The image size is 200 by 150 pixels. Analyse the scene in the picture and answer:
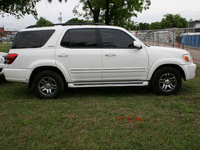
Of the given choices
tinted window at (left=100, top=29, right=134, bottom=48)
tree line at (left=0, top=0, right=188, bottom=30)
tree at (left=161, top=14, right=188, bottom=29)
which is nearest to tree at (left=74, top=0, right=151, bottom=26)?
tree line at (left=0, top=0, right=188, bottom=30)

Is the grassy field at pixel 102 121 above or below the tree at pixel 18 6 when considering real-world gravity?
below

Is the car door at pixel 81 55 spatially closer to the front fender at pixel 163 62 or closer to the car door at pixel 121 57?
the car door at pixel 121 57

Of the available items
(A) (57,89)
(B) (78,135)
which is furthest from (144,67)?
(B) (78,135)

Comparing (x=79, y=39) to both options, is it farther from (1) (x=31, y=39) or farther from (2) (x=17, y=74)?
(2) (x=17, y=74)

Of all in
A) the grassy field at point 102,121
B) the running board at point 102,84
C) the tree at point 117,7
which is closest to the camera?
the grassy field at point 102,121

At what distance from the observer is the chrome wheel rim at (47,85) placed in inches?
199

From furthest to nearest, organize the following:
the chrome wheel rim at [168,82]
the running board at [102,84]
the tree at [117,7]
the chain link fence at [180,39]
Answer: the tree at [117,7], the chain link fence at [180,39], the chrome wheel rim at [168,82], the running board at [102,84]

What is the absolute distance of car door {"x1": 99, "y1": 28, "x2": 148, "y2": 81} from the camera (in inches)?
197

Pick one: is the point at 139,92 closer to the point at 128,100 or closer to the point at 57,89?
the point at 128,100

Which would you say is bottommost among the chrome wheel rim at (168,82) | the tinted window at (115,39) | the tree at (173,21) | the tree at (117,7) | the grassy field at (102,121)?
the grassy field at (102,121)

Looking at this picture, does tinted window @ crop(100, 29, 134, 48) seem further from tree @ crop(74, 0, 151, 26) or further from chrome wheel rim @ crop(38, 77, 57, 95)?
tree @ crop(74, 0, 151, 26)

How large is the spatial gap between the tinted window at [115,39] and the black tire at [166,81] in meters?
1.09

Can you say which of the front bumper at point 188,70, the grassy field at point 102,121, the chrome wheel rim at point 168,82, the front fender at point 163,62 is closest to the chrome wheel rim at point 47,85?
the grassy field at point 102,121

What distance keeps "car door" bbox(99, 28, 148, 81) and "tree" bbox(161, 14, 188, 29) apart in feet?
317
